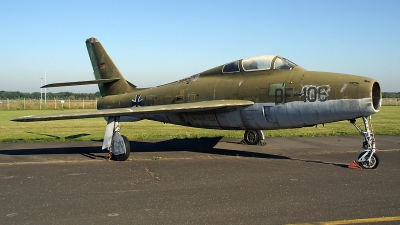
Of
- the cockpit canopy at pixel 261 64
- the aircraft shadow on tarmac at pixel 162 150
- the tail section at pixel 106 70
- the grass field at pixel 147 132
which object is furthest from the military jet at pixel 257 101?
the grass field at pixel 147 132

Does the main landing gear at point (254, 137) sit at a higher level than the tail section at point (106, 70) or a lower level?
lower

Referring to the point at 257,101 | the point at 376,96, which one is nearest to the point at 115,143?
the point at 257,101

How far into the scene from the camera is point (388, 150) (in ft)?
43.9

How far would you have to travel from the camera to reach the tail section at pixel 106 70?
658 inches

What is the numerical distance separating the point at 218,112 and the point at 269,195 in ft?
18.4

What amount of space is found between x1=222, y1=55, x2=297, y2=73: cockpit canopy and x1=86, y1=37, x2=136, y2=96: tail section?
5784 mm

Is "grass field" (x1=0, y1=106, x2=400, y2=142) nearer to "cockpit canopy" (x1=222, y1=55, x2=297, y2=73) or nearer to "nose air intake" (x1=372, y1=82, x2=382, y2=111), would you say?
"cockpit canopy" (x1=222, y1=55, x2=297, y2=73)

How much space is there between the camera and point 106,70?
1694 cm

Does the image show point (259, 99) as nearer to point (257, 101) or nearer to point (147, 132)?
point (257, 101)

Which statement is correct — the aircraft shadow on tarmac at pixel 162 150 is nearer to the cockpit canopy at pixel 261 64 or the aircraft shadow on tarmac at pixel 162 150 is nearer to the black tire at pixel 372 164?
the black tire at pixel 372 164

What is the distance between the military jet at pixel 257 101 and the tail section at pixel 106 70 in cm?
203

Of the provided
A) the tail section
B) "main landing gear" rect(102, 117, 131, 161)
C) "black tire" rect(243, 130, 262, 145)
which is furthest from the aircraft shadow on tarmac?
the tail section

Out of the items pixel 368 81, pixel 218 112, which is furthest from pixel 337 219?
pixel 218 112

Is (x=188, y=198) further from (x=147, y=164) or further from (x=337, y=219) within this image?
(x=147, y=164)
